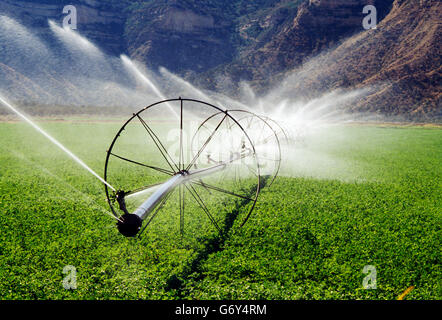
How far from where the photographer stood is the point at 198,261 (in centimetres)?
763

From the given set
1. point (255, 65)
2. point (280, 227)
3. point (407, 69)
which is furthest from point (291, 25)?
point (280, 227)

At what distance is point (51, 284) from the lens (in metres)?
6.43

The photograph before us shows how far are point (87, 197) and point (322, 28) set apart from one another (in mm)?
121556

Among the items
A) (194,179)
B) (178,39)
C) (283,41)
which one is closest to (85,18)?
(178,39)

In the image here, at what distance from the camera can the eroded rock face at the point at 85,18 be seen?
12912cm

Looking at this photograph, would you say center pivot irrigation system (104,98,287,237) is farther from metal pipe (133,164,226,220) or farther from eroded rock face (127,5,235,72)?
eroded rock face (127,5,235,72)

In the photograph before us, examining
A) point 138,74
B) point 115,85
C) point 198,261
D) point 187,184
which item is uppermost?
point 138,74

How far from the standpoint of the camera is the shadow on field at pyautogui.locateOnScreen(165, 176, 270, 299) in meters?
6.61

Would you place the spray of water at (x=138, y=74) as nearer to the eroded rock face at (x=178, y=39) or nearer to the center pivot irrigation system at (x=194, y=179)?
the eroded rock face at (x=178, y=39)

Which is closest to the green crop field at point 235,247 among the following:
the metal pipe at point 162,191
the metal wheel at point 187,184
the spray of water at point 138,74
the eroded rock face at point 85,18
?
the metal wheel at point 187,184

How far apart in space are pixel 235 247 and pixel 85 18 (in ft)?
572

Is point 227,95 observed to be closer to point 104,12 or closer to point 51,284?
point 51,284

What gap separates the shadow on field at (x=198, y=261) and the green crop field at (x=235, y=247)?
1.2 inches

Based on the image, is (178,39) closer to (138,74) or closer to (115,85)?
(138,74)
